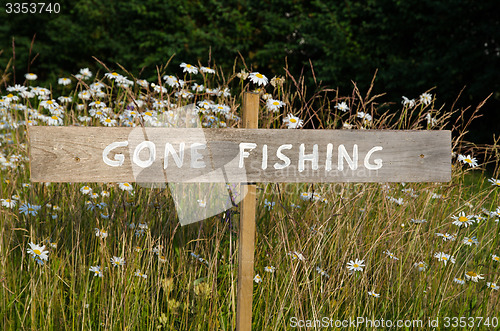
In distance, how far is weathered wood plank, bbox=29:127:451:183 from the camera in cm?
171

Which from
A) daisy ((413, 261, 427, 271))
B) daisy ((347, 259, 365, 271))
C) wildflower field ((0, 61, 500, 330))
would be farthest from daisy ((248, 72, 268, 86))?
daisy ((413, 261, 427, 271))

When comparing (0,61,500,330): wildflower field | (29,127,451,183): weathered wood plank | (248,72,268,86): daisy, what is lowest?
(0,61,500,330): wildflower field

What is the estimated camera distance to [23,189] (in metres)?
2.93

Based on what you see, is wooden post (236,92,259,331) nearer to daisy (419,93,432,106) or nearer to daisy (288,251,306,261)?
daisy (288,251,306,261)

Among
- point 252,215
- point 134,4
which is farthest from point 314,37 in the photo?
point 252,215

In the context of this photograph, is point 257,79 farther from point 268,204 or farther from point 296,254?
point 296,254

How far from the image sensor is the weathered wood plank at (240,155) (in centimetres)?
171

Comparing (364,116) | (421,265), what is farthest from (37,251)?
(364,116)

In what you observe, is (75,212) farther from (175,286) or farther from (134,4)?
(134,4)

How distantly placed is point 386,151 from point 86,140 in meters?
1.13

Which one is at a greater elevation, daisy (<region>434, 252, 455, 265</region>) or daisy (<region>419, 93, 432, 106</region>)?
daisy (<region>419, 93, 432, 106</region>)

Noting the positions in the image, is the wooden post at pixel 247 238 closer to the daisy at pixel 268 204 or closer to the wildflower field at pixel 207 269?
the wildflower field at pixel 207 269

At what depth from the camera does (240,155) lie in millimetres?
1808

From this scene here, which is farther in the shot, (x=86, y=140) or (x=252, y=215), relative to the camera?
(x=252, y=215)
